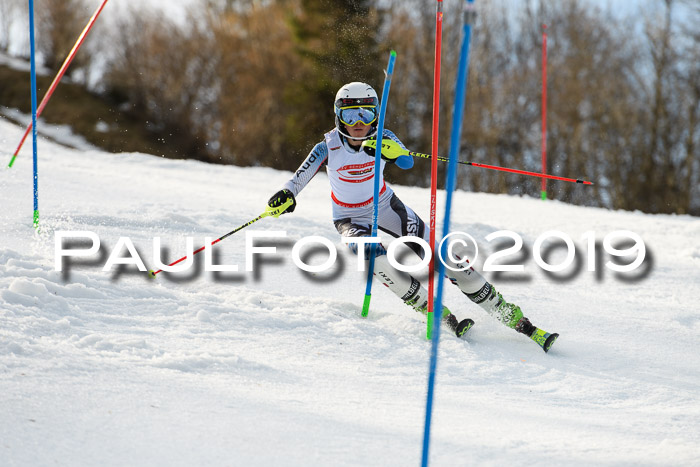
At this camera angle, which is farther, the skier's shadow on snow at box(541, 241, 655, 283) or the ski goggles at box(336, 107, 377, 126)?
the skier's shadow on snow at box(541, 241, 655, 283)

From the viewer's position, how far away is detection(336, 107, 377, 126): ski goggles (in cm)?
382

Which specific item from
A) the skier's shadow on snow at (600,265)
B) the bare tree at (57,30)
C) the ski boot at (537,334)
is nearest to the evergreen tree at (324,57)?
the bare tree at (57,30)

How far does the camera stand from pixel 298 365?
3068mm

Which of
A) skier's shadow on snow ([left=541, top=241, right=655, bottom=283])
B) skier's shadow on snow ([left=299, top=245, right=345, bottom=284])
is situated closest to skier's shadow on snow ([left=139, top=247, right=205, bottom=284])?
skier's shadow on snow ([left=299, top=245, right=345, bottom=284])

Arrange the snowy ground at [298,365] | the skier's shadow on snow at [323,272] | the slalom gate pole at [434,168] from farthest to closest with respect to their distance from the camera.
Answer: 1. the skier's shadow on snow at [323,272]
2. the slalom gate pole at [434,168]
3. the snowy ground at [298,365]

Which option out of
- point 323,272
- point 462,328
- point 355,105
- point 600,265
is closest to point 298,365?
point 462,328

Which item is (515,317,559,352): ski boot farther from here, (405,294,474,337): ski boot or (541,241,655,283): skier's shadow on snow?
(541,241,655,283): skier's shadow on snow

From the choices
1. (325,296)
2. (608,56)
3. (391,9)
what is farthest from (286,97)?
(325,296)

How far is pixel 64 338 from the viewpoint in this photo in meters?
2.88

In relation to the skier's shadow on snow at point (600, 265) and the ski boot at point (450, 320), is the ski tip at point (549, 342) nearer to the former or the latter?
the ski boot at point (450, 320)

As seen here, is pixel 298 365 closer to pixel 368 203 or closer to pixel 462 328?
pixel 462 328

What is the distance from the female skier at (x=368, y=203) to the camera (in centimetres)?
374

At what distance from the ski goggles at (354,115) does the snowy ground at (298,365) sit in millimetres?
1056

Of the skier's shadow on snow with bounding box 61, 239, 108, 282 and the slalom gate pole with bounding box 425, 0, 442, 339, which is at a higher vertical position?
the slalom gate pole with bounding box 425, 0, 442, 339
